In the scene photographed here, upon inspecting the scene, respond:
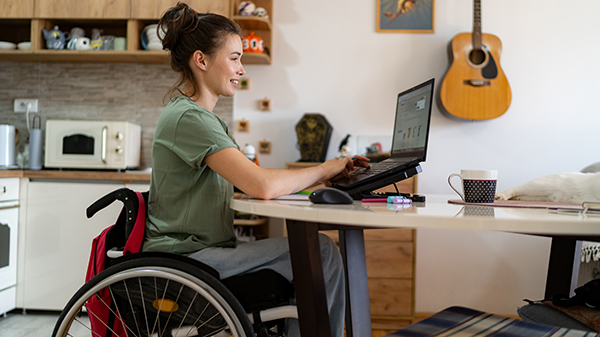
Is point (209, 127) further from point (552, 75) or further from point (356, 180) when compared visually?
point (552, 75)

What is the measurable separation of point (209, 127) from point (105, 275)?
42 centimetres

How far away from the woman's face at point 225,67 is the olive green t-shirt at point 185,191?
154 millimetres

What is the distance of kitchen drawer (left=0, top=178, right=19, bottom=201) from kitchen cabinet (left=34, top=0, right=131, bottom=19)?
1065 millimetres

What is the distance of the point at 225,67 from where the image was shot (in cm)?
132

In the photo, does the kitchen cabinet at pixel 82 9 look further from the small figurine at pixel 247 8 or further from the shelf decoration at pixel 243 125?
the shelf decoration at pixel 243 125

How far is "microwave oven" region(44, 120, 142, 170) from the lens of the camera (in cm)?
260

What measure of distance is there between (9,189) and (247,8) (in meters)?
1.74

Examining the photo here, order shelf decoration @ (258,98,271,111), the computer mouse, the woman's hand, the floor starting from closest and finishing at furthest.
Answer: the computer mouse
the woman's hand
the floor
shelf decoration @ (258,98,271,111)

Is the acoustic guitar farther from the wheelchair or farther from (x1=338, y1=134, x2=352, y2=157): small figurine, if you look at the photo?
the wheelchair

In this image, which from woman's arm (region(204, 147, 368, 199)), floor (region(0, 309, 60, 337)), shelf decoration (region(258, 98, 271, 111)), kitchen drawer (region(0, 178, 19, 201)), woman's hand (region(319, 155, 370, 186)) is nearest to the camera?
woman's arm (region(204, 147, 368, 199))

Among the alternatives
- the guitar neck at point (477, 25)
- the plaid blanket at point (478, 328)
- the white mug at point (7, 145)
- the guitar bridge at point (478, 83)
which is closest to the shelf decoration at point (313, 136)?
the guitar bridge at point (478, 83)

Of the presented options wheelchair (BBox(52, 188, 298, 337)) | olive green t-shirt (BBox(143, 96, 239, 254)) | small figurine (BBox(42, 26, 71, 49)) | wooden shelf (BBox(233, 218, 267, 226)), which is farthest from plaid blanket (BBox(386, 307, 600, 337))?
small figurine (BBox(42, 26, 71, 49))

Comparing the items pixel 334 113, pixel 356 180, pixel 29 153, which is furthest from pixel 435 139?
pixel 29 153

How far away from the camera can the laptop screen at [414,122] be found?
1.24m
